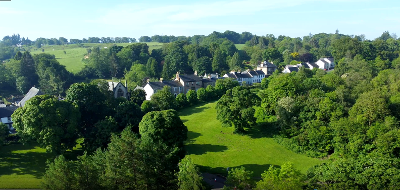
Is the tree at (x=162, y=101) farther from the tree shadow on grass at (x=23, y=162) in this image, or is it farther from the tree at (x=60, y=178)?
the tree at (x=60, y=178)

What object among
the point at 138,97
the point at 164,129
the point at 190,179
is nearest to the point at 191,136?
the point at 164,129

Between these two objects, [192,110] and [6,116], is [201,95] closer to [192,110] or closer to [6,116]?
[192,110]

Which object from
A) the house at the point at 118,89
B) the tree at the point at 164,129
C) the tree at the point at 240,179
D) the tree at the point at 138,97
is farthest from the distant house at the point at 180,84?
the tree at the point at 240,179

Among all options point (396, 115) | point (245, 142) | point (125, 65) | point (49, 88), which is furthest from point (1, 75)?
point (396, 115)

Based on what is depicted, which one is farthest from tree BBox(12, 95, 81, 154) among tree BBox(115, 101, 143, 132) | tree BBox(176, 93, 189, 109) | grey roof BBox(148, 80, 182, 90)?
grey roof BBox(148, 80, 182, 90)

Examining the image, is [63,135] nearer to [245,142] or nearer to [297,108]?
[245,142]

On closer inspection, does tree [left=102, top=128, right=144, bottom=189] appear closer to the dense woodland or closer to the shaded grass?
the dense woodland
